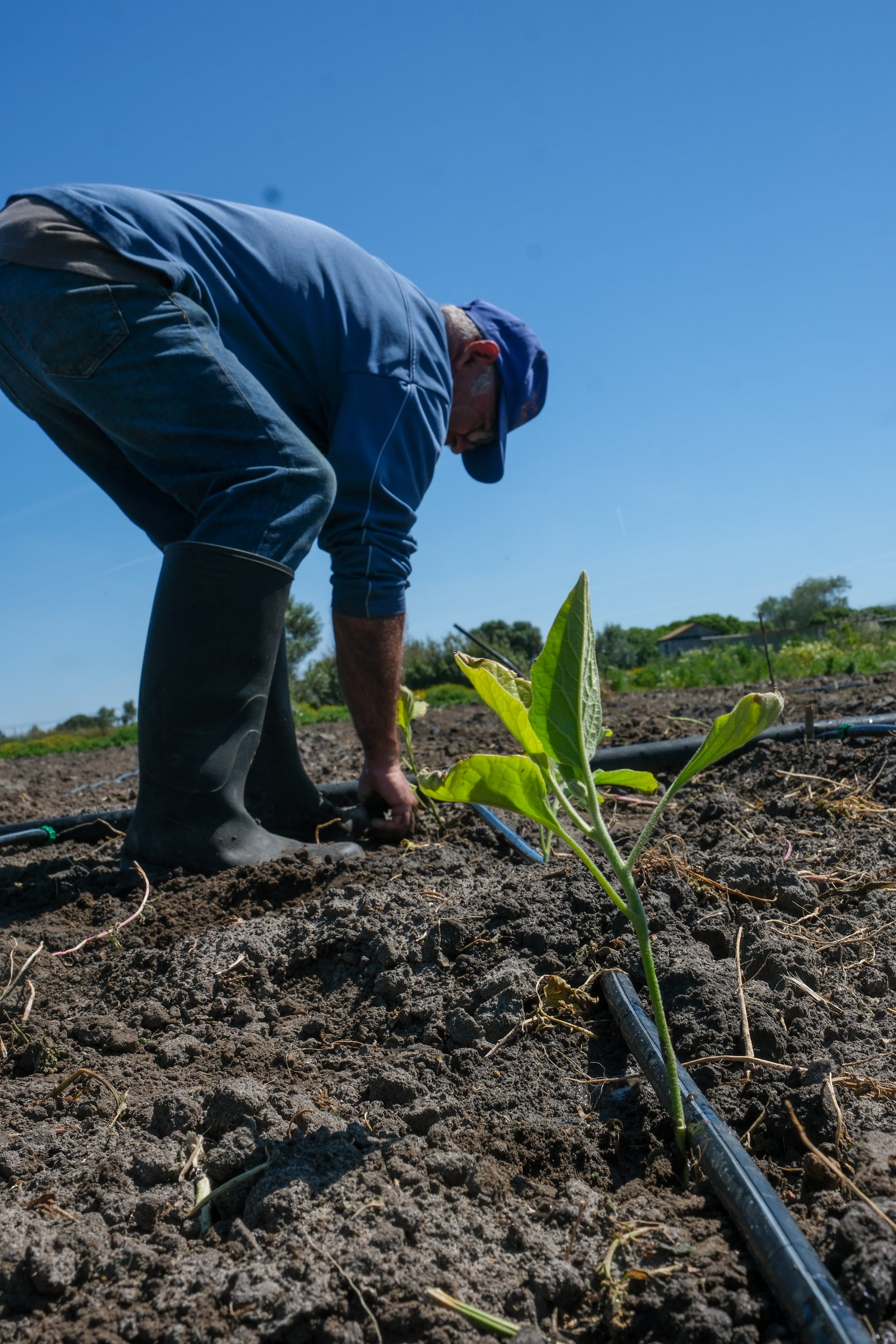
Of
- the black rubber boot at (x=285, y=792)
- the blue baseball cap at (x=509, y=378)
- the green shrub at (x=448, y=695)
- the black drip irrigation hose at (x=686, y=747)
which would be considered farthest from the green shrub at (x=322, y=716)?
the black rubber boot at (x=285, y=792)

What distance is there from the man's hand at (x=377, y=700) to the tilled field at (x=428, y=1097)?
0.45 metres

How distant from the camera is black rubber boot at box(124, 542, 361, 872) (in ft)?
6.11

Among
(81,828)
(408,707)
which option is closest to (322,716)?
(81,828)

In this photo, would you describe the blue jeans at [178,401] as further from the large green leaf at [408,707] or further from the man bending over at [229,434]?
the large green leaf at [408,707]

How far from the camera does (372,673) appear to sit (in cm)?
229

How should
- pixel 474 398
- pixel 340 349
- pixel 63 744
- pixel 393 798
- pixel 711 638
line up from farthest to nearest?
pixel 711 638, pixel 63 744, pixel 474 398, pixel 393 798, pixel 340 349

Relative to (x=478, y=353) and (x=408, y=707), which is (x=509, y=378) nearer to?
(x=478, y=353)

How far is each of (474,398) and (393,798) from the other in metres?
1.40

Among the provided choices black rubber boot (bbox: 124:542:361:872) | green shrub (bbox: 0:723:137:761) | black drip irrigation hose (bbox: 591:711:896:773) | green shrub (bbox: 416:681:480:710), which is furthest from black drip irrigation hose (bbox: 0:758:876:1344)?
green shrub (bbox: 416:681:480:710)

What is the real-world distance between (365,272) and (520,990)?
194cm

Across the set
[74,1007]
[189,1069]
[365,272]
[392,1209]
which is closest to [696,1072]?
[392,1209]

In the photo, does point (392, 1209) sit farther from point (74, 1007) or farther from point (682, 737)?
point (682, 737)

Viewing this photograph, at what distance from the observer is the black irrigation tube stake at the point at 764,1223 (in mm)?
670

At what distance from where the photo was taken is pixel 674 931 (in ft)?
4.55
